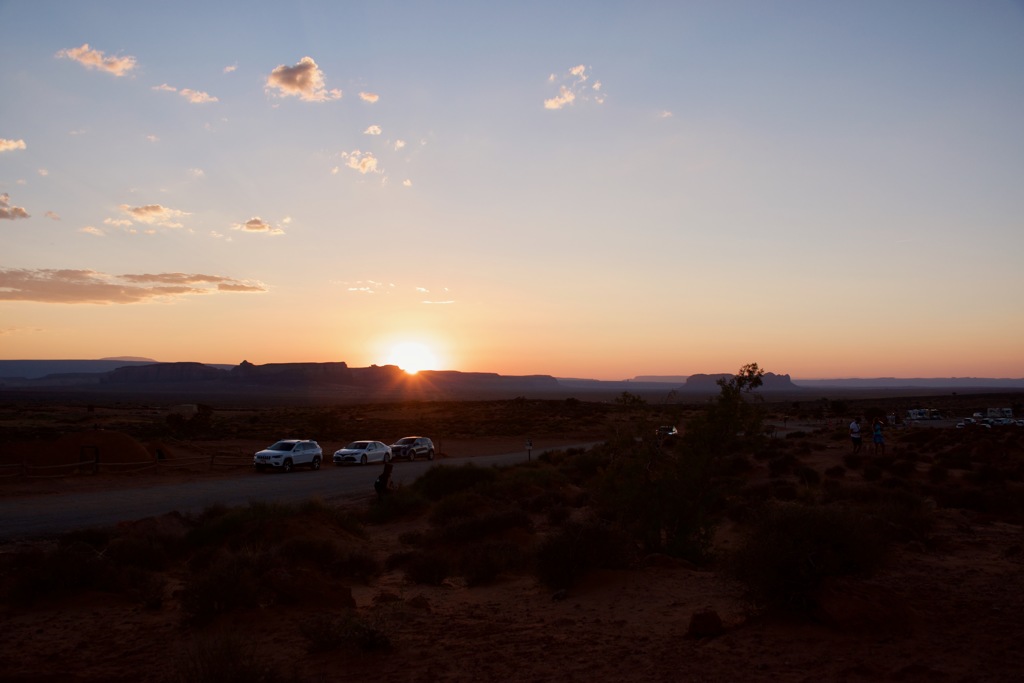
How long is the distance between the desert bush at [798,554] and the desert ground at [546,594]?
0.03 meters

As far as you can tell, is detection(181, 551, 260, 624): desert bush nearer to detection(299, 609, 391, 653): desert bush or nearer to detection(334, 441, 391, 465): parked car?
detection(299, 609, 391, 653): desert bush

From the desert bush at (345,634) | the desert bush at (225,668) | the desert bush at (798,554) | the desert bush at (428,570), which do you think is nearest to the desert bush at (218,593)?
the desert bush at (345,634)

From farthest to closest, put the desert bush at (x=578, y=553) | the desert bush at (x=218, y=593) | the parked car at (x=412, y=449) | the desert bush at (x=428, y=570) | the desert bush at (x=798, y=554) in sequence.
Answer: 1. the parked car at (x=412, y=449)
2. the desert bush at (x=428, y=570)
3. the desert bush at (x=578, y=553)
4. the desert bush at (x=218, y=593)
5. the desert bush at (x=798, y=554)

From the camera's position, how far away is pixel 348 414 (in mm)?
92438

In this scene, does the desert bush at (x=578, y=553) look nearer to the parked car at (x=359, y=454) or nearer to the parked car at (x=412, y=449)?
the parked car at (x=359, y=454)

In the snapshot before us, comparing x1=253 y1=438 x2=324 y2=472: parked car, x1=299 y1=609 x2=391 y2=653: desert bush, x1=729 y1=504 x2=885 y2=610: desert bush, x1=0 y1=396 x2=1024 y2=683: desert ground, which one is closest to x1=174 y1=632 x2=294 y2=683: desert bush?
x1=0 y1=396 x2=1024 y2=683: desert ground

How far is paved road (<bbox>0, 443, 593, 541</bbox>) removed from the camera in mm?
19516

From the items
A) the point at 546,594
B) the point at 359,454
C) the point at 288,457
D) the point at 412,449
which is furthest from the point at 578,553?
the point at 412,449

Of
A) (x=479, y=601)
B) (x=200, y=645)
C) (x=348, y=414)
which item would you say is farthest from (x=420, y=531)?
(x=348, y=414)

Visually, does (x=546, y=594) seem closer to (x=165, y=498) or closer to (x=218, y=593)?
(x=218, y=593)

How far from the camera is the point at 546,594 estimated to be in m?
10.9

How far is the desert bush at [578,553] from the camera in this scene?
36.3ft

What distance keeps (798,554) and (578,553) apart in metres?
3.61

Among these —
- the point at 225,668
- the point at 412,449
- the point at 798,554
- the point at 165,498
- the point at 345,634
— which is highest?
the point at 798,554
